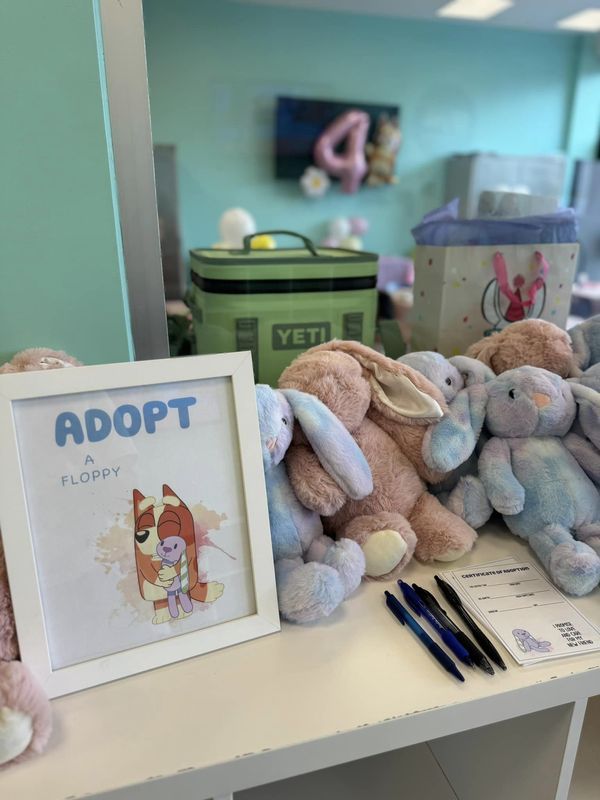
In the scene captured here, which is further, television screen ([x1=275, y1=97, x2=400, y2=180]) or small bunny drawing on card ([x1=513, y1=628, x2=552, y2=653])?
television screen ([x1=275, y1=97, x2=400, y2=180])

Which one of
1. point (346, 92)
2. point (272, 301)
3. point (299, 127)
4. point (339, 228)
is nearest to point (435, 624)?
point (272, 301)

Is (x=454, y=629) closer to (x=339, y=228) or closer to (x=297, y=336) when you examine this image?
(x=297, y=336)

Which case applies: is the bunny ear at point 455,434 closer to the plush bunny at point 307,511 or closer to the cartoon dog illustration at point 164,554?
the plush bunny at point 307,511

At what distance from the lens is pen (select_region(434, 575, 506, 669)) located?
1.75 feet

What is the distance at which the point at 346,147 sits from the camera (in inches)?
133

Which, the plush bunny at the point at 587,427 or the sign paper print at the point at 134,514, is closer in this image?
the sign paper print at the point at 134,514

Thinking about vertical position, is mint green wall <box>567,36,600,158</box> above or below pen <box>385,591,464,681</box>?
above

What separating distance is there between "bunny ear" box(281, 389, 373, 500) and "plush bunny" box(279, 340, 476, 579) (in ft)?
0.07

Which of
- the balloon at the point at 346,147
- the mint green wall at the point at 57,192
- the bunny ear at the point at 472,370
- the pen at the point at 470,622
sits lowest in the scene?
the pen at the point at 470,622

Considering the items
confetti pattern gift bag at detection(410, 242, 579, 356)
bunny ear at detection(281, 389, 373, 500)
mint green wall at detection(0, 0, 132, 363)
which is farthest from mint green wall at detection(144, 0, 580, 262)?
bunny ear at detection(281, 389, 373, 500)

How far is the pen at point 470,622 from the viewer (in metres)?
0.53

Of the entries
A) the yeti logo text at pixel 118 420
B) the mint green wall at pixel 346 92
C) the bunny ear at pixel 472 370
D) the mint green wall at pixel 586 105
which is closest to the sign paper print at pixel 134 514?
the yeti logo text at pixel 118 420

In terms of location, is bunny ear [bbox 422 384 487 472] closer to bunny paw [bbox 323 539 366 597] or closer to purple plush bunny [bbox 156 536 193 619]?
bunny paw [bbox 323 539 366 597]

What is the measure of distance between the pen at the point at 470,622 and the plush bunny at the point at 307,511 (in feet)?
0.32
